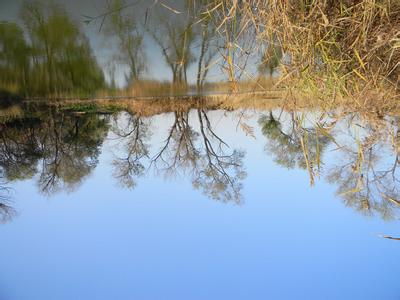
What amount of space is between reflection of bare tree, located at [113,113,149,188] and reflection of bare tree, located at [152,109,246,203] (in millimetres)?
96

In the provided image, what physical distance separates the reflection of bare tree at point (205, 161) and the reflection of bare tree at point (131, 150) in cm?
10

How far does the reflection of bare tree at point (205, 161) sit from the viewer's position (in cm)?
181

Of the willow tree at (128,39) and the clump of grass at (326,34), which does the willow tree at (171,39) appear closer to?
the willow tree at (128,39)

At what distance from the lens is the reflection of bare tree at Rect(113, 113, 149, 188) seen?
1.89 m

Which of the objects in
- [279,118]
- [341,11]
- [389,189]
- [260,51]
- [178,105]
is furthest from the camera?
[178,105]

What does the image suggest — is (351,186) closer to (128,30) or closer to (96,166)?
(96,166)

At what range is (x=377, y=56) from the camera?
76cm

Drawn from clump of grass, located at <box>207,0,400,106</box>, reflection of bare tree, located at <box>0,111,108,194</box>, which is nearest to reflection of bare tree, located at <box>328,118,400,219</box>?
clump of grass, located at <box>207,0,400,106</box>

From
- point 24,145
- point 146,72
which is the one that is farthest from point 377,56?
point 24,145

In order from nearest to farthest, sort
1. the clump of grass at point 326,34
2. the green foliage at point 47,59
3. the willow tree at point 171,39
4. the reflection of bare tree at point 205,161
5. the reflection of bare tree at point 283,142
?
the clump of grass at point 326,34 → the reflection of bare tree at point 283,142 → the reflection of bare tree at point 205,161 → the willow tree at point 171,39 → the green foliage at point 47,59

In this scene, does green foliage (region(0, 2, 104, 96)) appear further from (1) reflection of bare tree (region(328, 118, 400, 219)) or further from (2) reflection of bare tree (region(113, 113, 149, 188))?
(1) reflection of bare tree (region(328, 118, 400, 219))

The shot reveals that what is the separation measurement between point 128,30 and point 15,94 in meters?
0.80

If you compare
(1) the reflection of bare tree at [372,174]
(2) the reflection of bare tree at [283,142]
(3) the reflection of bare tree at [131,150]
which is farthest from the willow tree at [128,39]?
(1) the reflection of bare tree at [372,174]

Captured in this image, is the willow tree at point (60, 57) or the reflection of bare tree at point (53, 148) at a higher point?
the willow tree at point (60, 57)
